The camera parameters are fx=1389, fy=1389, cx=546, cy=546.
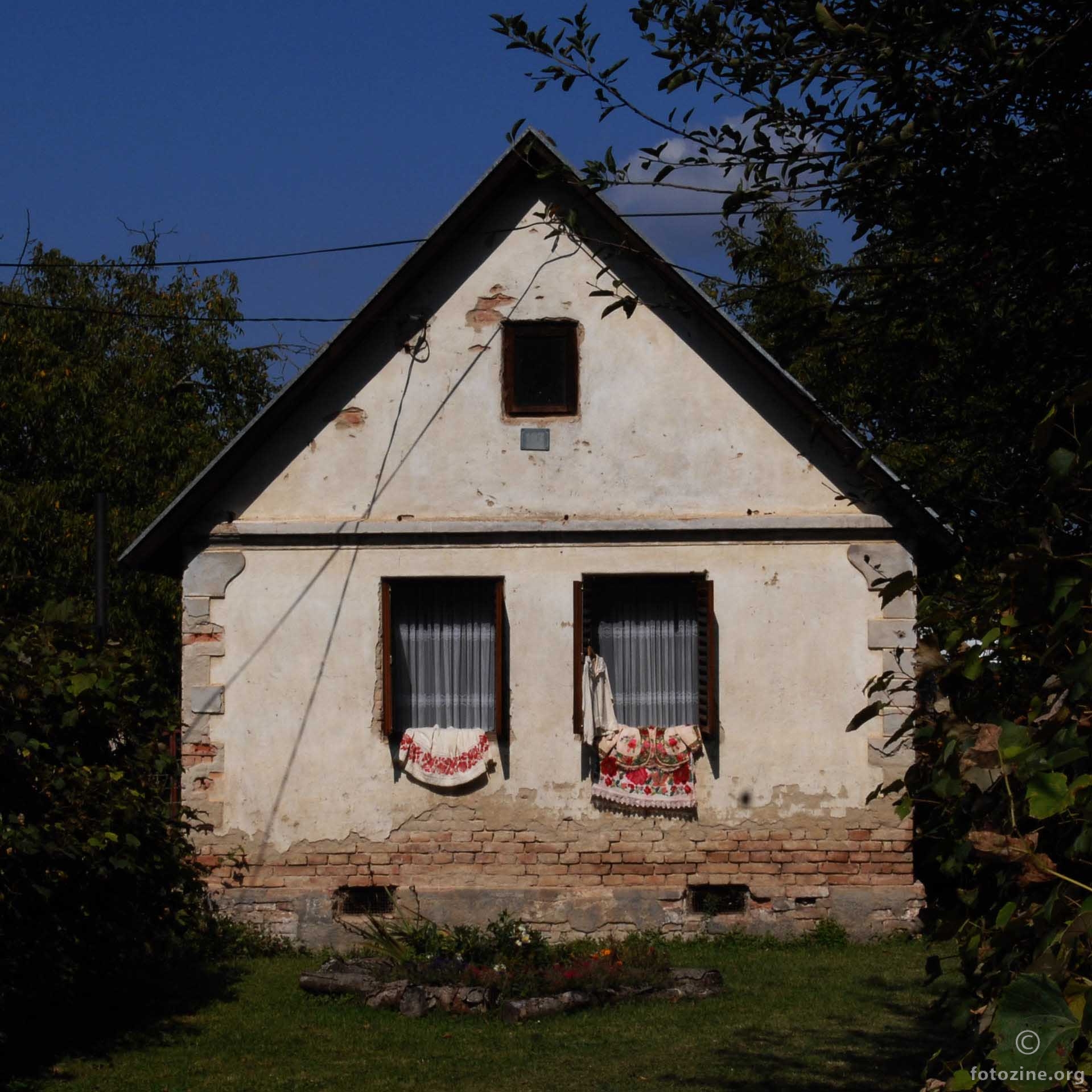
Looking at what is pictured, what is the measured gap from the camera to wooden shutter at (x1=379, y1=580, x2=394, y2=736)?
11703 millimetres

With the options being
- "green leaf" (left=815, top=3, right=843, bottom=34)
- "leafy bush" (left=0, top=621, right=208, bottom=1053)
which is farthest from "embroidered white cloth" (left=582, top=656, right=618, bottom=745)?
"green leaf" (left=815, top=3, right=843, bottom=34)

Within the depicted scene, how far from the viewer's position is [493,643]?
1203 cm

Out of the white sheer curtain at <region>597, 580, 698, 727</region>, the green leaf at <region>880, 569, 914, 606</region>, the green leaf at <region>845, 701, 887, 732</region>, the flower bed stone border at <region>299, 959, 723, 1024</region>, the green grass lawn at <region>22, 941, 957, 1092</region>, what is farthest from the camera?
the white sheer curtain at <region>597, 580, 698, 727</region>

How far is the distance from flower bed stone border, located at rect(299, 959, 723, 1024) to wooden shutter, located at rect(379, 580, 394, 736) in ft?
7.07

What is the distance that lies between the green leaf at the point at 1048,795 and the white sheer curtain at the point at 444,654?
30.0 ft

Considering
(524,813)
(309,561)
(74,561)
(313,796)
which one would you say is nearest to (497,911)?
(524,813)

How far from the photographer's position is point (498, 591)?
1182cm

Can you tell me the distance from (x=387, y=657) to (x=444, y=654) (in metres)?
0.56

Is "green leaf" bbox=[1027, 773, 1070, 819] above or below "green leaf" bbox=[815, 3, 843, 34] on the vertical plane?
below

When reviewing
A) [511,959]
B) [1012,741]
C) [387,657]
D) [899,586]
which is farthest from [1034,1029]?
[387,657]

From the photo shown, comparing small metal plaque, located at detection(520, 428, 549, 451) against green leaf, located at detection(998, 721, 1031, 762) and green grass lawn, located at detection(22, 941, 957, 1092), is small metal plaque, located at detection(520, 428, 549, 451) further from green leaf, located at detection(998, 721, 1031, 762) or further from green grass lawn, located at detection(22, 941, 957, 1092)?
green leaf, located at detection(998, 721, 1031, 762)

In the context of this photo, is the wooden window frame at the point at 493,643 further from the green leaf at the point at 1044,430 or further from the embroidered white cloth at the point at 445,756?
the green leaf at the point at 1044,430

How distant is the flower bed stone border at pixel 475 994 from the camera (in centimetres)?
954

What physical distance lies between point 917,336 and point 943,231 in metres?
0.72
